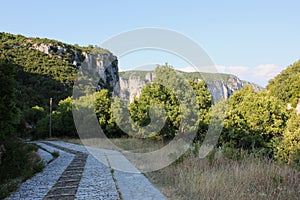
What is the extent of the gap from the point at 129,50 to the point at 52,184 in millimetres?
6755

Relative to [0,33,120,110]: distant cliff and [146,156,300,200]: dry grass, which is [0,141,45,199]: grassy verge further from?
[0,33,120,110]: distant cliff

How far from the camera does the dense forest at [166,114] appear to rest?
7.63 metres

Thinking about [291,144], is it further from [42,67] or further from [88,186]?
[42,67]

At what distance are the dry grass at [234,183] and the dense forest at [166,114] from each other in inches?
63.0

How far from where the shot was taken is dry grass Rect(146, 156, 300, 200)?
4.82m

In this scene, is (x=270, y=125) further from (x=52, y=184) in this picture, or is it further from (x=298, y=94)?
(x=298, y=94)

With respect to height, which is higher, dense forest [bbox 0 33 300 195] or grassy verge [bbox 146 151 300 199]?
dense forest [bbox 0 33 300 195]

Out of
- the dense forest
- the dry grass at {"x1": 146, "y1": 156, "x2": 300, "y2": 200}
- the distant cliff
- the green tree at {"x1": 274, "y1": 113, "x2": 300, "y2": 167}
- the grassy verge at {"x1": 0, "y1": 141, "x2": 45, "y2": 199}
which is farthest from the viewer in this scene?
the distant cliff

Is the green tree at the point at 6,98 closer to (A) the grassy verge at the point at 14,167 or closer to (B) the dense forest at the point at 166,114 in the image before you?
(B) the dense forest at the point at 166,114

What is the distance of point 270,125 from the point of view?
39.8ft

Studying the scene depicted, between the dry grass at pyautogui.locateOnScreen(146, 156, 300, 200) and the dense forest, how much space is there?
1.60 m

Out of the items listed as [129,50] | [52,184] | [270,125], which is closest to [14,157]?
[52,184]

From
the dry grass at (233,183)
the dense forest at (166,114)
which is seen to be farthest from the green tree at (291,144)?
the dry grass at (233,183)

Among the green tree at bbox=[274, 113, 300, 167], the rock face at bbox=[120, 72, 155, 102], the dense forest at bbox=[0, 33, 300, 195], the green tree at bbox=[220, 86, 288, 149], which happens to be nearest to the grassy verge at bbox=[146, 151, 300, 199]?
the dense forest at bbox=[0, 33, 300, 195]
